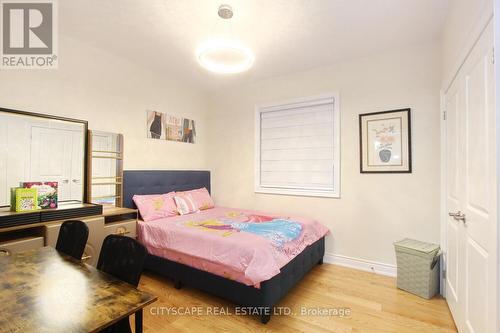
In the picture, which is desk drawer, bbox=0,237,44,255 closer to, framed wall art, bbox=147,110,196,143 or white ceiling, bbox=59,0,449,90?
framed wall art, bbox=147,110,196,143

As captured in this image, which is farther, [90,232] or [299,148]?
[299,148]

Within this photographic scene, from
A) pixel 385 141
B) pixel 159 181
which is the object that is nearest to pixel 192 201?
pixel 159 181

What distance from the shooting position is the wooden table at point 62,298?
897mm

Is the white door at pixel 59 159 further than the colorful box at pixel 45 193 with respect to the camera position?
Yes

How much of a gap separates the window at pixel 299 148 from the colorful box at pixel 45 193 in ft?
8.30

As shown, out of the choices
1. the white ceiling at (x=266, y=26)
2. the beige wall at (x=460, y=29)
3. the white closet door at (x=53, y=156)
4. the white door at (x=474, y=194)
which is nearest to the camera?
the white door at (x=474, y=194)

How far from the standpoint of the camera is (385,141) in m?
2.95

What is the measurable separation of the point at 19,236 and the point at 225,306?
1932 mm

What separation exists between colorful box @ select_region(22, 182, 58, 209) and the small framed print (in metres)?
3.40

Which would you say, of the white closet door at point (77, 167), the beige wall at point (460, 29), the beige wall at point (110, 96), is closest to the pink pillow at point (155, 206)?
the beige wall at point (110, 96)

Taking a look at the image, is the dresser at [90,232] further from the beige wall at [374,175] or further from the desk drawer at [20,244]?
the beige wall at [374,175]

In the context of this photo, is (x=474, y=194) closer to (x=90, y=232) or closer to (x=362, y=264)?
(x=362, y=264)

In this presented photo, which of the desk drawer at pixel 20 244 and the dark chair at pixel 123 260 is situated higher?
the dark chair at pixel 123 260

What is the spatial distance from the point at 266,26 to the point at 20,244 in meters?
2.91
